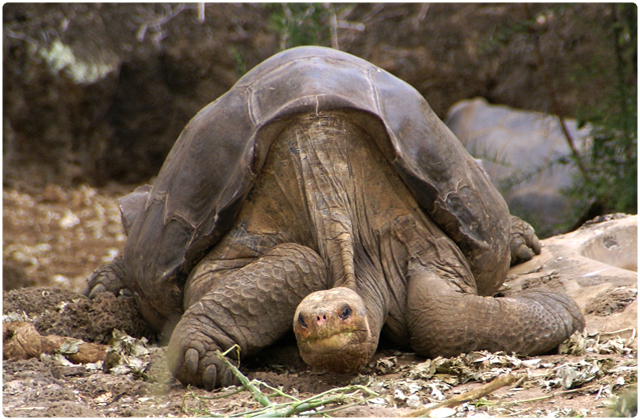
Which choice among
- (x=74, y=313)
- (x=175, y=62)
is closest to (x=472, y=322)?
(x=74, y=313)

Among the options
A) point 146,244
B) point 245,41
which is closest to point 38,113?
point 245,41

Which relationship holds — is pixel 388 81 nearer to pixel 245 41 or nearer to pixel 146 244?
pixel 146 244

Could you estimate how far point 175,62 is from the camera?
23.6 feet

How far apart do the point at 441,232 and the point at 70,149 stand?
4.94m

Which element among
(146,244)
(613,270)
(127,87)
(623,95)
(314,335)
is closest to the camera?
(314,335)

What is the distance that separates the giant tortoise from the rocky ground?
0.13m

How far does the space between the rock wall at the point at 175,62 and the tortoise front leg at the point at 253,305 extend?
14.1 feet

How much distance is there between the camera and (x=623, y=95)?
5453 mm

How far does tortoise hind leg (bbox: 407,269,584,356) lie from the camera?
2594 mm

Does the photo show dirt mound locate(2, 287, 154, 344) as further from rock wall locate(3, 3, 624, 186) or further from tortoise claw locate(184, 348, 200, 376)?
rock wall locate(3, 3, 624, 186)

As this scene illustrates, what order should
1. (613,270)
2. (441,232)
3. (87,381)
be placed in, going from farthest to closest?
1. (613,270)
2. (441,232)
3. (87,381)

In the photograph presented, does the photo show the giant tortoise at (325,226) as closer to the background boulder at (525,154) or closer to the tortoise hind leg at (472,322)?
the tortoise hind leg at (472,322)

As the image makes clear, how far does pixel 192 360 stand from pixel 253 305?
0.29m

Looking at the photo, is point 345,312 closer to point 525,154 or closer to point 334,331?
point 334,331
